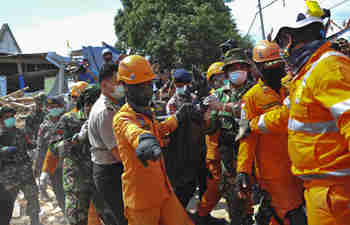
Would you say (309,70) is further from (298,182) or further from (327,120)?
(298,182)

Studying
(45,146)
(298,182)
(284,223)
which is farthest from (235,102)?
(45,146)

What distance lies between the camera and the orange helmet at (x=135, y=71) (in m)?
2.71

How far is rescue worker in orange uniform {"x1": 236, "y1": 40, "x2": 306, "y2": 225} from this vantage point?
2.96 metres

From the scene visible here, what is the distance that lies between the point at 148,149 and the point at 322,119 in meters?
1.12

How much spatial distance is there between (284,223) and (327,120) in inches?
59.9

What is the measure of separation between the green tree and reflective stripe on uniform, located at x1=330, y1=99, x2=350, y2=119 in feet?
57.5

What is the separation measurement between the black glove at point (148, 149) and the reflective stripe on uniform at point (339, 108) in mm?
1055

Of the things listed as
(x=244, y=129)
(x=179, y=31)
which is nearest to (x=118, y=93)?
(x=244, y=129)

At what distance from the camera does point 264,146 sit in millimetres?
3094

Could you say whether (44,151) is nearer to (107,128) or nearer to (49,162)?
(49,162)

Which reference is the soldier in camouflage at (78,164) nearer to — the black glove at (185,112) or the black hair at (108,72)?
the black hair at (108,72)


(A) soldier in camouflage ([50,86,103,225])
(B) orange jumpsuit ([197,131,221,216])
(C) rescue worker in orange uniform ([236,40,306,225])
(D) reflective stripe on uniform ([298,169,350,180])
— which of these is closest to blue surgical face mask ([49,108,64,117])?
(A) soldier in camouflage ([50,86,103,225])

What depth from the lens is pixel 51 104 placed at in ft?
18.9

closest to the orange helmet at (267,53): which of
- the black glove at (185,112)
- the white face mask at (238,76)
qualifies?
the white face mask at (238,76)
